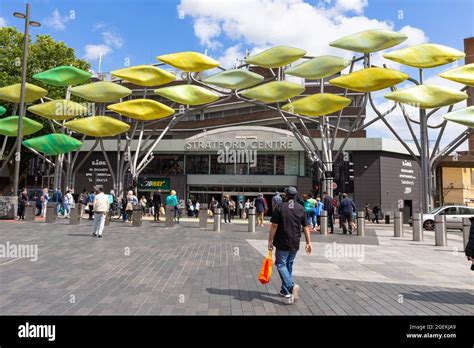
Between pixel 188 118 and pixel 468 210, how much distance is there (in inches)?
Result: 1337

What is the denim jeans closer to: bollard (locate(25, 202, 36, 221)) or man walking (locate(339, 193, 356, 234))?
man walking (locate(339, 193, 356, 234))

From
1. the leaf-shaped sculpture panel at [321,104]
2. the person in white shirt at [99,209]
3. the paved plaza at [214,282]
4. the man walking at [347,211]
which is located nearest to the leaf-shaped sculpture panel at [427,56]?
the leaf-shaped sculpture panel at [321,104]

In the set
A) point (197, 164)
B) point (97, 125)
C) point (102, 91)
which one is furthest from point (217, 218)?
point (197, 164)

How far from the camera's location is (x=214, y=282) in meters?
6.45

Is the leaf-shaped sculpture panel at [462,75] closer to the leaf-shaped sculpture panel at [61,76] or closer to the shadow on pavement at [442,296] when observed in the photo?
the shadow on pavement at [442,296]

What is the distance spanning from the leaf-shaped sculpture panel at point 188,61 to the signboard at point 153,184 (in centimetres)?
1525

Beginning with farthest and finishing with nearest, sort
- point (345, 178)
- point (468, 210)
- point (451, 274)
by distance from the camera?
point (468, 210)
point (345, 178)
point (451, 274)

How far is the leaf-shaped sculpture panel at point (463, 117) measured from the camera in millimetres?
22797

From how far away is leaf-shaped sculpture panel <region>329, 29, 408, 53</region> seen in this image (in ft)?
78.5

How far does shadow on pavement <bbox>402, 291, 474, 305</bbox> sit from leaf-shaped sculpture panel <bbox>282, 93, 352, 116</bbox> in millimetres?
21363

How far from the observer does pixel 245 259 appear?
29.7 feet

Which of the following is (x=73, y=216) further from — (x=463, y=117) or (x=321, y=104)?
(x=463, y=117)
